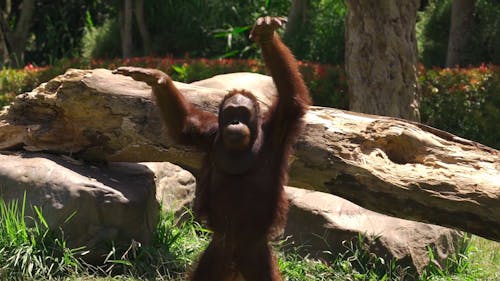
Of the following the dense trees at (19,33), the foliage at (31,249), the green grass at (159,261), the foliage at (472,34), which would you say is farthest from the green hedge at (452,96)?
the foliage at (31,249)

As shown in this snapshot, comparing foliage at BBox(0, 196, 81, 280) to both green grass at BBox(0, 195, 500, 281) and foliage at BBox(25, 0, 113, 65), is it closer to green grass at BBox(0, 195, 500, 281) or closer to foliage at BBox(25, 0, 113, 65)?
green grass at BBox(0, 195, 500, 281)

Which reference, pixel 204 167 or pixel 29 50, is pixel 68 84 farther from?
pixel 29 50

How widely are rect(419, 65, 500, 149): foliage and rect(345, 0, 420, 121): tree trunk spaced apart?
6.77 feet

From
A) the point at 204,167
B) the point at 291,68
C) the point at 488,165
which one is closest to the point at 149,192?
the point at 204,167

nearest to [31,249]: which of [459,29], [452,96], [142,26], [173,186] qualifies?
[173,186]

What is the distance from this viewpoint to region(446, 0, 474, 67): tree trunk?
36.6ft

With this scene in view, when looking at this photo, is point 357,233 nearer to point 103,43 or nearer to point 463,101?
point 463,101

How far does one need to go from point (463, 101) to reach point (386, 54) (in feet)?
7.97

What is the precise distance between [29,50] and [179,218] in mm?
11509

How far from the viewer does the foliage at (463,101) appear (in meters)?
8.93

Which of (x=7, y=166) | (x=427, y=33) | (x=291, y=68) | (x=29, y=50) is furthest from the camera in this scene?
(x=29, y=50)

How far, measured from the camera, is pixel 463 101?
901 centimetres

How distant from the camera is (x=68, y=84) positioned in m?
5.30

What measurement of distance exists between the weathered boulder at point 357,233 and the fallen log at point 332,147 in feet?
2.34
